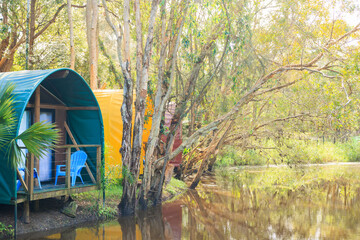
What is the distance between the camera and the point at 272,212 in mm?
11102

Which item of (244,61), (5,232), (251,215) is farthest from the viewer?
(244,61)

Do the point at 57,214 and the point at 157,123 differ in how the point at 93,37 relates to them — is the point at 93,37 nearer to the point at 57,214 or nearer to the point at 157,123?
the point at 157,123

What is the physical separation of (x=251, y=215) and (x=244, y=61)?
4.84 m

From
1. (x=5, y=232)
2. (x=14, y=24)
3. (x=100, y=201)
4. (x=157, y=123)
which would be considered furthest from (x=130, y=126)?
(x=14, y=24)

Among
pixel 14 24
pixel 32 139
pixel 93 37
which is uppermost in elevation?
pixel 14 24

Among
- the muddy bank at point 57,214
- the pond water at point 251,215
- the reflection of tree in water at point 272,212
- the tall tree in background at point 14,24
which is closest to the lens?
the muddy bank at point 57,214

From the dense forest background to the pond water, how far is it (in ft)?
5.86

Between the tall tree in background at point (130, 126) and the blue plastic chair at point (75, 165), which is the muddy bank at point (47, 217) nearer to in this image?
the blue plastic chair at point (75, 165)

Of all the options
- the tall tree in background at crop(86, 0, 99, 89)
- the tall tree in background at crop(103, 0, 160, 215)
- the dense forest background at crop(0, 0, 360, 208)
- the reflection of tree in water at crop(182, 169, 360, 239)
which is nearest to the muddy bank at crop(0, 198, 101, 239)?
the tall tree in background at crop(103, 0, 160, 215)

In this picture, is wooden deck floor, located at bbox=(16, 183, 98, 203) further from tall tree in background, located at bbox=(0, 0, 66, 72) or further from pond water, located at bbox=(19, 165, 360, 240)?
tall tree in background, located at bbox=(0, 0, 66, 72)

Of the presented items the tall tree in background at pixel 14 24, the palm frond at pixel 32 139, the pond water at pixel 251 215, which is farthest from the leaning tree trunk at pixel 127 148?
the tall tree in background at pixel 14 24

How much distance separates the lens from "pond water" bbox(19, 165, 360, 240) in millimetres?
8633

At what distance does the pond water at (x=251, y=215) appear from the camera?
8.63m

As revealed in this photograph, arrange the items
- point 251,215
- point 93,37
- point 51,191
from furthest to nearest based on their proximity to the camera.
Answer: point 93,37, point 251,215, point 51,191
